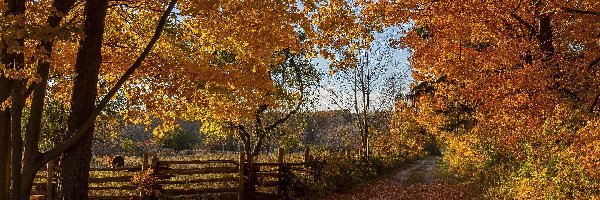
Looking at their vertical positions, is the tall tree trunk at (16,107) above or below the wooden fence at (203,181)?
above

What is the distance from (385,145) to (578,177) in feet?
98.5

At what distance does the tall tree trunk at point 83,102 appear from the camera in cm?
746

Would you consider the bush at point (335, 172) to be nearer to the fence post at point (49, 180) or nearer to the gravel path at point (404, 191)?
the gravel path at point (404, 191)

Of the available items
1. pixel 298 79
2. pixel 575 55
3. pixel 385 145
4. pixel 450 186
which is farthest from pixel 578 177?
pixel 385 145

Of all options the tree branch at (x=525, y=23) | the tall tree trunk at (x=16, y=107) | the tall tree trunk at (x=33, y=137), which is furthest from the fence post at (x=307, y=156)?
the tall tree trunk at (x=33, y=137)

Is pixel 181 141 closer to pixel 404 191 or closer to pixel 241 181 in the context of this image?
pixel 404 191

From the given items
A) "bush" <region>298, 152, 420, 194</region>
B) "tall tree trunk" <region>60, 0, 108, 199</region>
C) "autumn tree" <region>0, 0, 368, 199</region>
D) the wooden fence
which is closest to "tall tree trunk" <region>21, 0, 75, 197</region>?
"autumn tree" <region>0, 0, 368, 199</region>

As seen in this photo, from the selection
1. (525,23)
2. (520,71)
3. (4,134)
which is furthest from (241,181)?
(525,23)

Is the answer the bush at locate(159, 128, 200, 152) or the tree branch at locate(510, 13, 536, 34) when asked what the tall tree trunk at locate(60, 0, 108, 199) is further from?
the bush at locate(159, 128, 200, 152)

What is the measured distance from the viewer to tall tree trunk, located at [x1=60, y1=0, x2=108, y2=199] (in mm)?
7465

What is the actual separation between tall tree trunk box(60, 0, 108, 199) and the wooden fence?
744 cm

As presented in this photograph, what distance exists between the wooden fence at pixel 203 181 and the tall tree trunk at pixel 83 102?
7442mm

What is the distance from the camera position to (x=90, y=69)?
297 inches

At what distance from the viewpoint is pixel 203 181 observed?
16.2 metres
